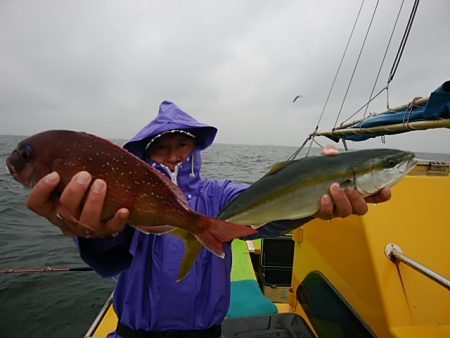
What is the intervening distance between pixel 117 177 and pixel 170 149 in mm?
1408

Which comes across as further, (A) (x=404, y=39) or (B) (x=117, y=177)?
(A) (x=404, y=39)

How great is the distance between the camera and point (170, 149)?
2.87 metres

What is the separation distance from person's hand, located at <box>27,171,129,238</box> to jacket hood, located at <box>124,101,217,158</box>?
1.23m

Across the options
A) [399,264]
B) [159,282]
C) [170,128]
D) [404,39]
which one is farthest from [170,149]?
[404,39]

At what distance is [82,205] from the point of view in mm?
1491

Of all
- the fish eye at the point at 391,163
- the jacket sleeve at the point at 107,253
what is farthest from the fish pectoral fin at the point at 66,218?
the fish eye at the point at 391,163

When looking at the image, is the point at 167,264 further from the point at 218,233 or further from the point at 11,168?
the point at 11,168

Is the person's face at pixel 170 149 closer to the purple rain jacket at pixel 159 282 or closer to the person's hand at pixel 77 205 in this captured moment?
the purple rain jacket at pixel 159 282

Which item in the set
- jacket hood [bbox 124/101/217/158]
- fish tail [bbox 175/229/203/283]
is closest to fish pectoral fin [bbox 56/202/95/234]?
fish tail [bbox 175/229/203/283]

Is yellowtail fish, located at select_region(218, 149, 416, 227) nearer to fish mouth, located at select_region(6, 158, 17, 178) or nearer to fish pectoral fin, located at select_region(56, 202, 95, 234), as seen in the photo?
fish pectoral fin, located at select_region(56, 202, 95, 234)

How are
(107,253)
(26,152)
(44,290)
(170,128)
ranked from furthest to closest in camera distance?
(44,290) → (170,128) → (107,253) → (26,152)

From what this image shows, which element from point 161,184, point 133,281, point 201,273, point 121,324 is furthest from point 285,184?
point 121,324

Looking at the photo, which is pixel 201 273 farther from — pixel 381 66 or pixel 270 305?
pixel 381 66

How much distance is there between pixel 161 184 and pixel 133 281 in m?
1.09
